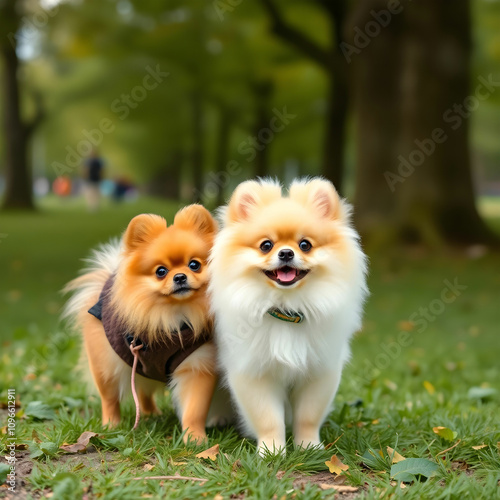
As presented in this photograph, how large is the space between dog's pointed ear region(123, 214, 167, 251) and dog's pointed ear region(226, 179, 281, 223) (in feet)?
1.41

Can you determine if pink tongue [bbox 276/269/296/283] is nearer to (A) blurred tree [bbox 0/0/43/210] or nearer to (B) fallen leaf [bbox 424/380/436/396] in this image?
(B) fallen leaf [bbox 424/380/436/396]

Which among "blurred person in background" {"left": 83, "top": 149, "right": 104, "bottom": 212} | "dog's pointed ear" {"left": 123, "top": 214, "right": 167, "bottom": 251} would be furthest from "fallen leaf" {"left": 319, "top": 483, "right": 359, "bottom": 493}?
"blurred person in background" {"left": 83, "top": 149, "right": 104, "bottom": 212}

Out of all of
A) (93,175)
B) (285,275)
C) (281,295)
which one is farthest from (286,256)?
(93,175)

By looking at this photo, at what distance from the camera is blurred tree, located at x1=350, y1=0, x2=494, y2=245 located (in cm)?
1155

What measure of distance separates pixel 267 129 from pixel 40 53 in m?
9.95

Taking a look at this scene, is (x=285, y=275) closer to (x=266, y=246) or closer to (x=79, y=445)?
(x=266, y=246)

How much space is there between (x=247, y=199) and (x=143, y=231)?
634 mm

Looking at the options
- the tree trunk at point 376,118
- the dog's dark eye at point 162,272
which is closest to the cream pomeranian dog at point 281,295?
the dog's dark eye at point 162,272

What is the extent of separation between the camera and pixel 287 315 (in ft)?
10.7

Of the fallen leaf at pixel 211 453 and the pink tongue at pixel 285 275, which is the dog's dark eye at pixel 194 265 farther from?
the fallen leaf at pixel 211 453

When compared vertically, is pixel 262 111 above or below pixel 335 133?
above

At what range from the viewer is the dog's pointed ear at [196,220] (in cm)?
362

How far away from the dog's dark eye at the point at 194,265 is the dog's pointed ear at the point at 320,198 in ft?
2.06

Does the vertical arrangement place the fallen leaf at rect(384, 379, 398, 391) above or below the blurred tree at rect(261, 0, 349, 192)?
below
